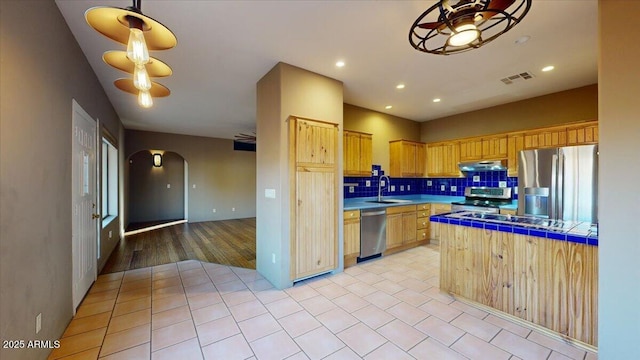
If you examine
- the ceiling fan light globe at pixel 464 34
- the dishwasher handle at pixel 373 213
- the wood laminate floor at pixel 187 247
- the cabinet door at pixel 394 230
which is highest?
the ceiling fan light globe at pixel 464 34

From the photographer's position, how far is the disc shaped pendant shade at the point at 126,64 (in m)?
1.60

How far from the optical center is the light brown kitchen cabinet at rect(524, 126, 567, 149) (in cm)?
380

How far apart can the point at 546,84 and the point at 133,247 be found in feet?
26.0

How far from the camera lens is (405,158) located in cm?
537

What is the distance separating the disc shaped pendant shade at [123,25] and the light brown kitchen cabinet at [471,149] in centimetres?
527

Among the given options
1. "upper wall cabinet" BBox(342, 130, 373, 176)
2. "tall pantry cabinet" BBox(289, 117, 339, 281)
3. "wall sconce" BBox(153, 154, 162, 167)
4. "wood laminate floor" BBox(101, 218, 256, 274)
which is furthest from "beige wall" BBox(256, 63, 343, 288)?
"wall sconce" BBox(153, 154, 162, 167)

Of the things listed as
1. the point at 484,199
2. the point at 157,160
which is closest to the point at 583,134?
the point at 484,199

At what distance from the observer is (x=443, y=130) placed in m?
5.67

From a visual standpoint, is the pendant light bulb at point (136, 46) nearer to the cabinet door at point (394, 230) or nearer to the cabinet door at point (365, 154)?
the cabinet door at point (365, 154)

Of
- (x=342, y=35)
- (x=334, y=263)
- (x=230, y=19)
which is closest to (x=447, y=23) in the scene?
(x=342, y=35)

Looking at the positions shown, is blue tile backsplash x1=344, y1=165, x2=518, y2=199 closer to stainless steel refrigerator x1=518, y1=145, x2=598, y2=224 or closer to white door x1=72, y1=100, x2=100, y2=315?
Answer: stainless steel refrigerator x1=518, y1=145, x2=598, y2=224

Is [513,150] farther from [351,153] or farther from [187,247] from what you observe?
[187,247]

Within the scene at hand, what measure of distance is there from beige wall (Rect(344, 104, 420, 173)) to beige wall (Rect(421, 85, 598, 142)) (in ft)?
2.38

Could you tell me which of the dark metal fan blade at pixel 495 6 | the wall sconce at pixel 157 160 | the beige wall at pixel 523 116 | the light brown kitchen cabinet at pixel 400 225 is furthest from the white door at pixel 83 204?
the beige wall at pixel 523 116
